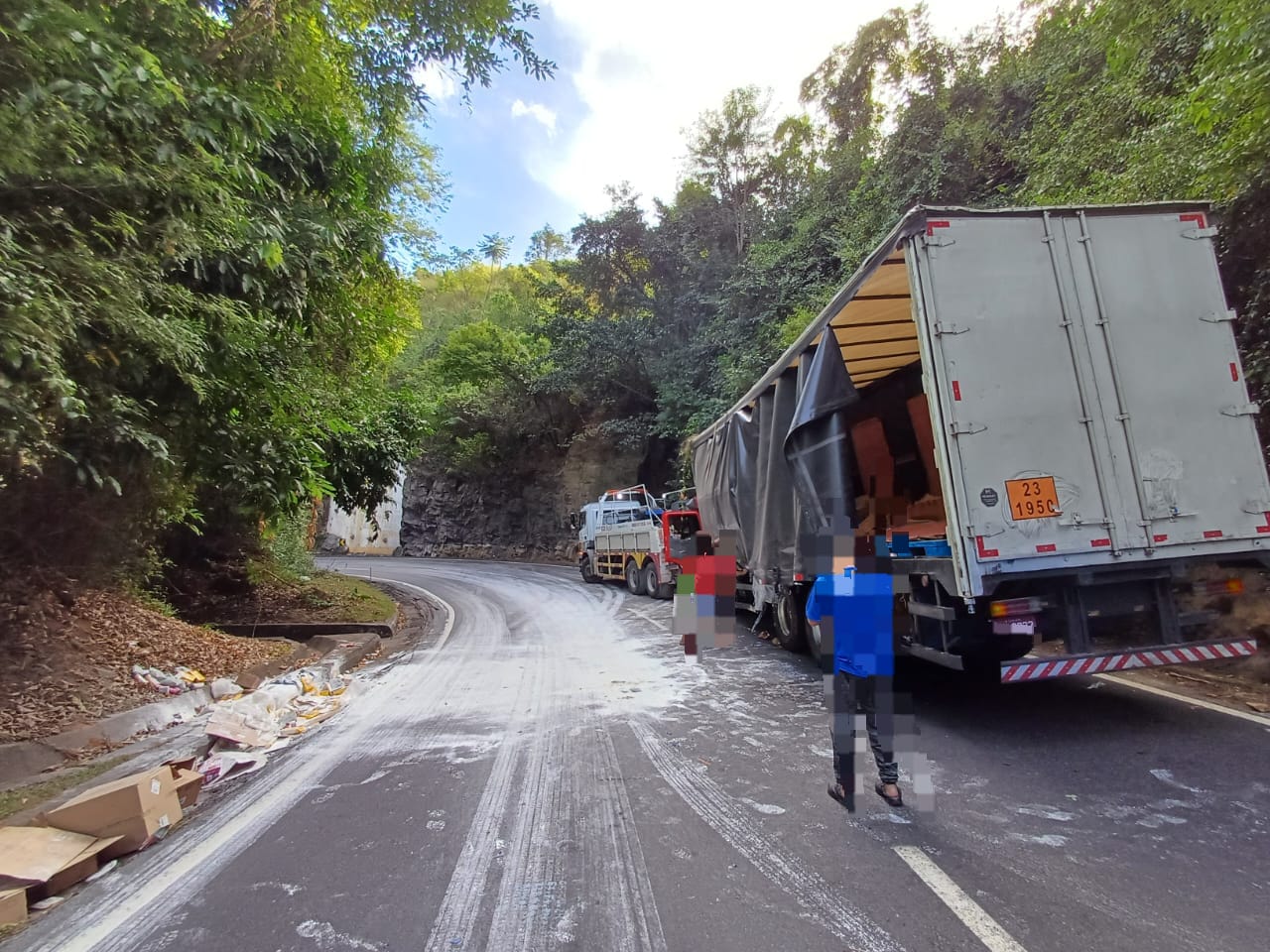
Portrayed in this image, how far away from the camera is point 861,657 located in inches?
155

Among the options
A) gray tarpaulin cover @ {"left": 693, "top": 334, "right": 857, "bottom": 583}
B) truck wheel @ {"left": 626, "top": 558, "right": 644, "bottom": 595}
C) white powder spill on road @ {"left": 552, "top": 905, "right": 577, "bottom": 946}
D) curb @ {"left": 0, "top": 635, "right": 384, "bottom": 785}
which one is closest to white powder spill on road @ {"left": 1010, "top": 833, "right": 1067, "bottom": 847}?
gray tarpaulin cover @ {"left": 693, "top": 334, "right": 857, "bottom": 583}

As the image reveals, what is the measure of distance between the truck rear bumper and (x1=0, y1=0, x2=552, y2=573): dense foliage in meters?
6.12

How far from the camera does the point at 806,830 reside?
12.2ft

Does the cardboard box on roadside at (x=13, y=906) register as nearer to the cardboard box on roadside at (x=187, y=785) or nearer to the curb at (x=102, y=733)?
the cardboard box on roadside at (x=187, y=785)

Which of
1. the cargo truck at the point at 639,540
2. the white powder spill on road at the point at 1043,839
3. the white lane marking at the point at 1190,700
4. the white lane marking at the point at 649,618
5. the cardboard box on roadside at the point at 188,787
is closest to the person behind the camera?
the white powder spill on road at the point at 1043,839

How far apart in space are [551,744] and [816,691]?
9.35 feet

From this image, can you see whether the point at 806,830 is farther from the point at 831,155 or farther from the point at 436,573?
the point at 436,573

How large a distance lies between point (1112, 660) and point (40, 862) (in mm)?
6366

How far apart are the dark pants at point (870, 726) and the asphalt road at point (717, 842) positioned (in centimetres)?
23

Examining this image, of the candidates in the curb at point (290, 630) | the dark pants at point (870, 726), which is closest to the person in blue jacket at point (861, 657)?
the dark pants at point (870, 726)

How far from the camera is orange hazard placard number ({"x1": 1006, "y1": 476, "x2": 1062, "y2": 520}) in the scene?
4.64m

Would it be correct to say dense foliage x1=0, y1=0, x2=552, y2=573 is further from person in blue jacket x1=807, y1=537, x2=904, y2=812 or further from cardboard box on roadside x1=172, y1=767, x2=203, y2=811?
person in blue jacket x1=807, y1=537, x2=904, y2=812

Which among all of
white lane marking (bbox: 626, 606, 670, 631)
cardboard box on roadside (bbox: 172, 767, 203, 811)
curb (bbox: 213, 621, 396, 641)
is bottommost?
cardboard box on roadside (bbox: 172, 767, 203, 811)

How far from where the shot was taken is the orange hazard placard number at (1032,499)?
15.2 ft
